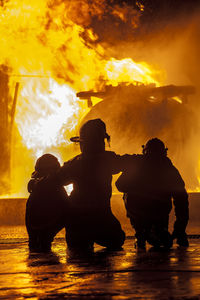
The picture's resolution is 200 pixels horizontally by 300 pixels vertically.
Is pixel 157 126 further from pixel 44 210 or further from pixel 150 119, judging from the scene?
pixel 44 210

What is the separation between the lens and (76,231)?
697 cm

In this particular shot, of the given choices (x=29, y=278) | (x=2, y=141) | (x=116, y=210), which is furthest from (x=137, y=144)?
(x=29, y=278)

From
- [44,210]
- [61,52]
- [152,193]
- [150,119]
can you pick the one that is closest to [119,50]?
[61,52]

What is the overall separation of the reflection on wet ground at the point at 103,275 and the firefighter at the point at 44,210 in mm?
393

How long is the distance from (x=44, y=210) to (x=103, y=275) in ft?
8.94

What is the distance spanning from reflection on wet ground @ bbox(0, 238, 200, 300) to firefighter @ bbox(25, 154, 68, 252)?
39cm

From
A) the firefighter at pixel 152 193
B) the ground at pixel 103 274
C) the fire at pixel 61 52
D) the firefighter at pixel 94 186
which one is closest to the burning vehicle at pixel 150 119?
the fire at pixel 61 52

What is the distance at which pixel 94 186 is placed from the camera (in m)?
6.88

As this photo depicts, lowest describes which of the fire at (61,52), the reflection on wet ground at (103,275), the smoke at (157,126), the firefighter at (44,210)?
the reflection on wet ground at (103,275)

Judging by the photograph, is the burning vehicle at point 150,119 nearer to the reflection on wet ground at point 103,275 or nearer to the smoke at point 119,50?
the smoke at point 119,50

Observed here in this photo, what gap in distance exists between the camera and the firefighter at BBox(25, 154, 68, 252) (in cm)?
747

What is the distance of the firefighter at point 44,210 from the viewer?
7.47 m

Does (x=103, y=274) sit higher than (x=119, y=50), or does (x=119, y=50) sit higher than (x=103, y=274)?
(x=119, y=50)

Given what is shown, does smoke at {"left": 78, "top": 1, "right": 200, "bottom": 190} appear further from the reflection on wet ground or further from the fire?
the reflection on wet ground
